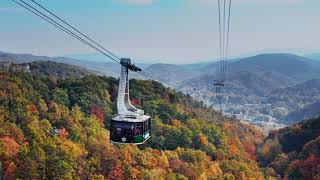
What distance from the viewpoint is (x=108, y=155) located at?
102 meters

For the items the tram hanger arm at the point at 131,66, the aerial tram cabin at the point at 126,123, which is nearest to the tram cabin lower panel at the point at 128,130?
the aerial tram cabin at the point at 126,123

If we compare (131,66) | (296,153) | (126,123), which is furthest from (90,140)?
(131,66)

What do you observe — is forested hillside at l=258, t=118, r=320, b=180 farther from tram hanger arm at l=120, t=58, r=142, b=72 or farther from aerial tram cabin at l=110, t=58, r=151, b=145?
tram hanger arm at l=120, t=58, r=142, b=72

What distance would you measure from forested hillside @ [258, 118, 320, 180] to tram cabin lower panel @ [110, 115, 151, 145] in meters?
91.8

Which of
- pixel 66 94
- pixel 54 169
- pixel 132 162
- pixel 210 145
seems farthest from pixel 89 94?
pixel 54 169

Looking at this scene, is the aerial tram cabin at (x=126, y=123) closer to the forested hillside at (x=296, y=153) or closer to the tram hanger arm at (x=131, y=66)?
the tram hanger arm at (x=131, y=66)

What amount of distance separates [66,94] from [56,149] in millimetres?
62006

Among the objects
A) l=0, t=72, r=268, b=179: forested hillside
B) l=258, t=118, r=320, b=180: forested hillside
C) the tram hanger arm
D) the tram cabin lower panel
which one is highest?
the tram hanger arm

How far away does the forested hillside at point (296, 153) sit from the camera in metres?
132

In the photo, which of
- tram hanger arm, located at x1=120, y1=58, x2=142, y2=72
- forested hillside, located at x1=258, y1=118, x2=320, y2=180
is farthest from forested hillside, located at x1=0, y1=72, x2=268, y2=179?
tram hanger arm, located at x1=120, y1=58, x2=142, y2=72

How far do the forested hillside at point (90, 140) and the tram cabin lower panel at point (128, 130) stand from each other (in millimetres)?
53455

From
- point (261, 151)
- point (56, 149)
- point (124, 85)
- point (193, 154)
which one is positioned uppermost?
point (124, 85)

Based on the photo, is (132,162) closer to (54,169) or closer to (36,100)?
(54,169)

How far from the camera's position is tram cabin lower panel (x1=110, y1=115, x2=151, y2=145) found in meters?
35.3
